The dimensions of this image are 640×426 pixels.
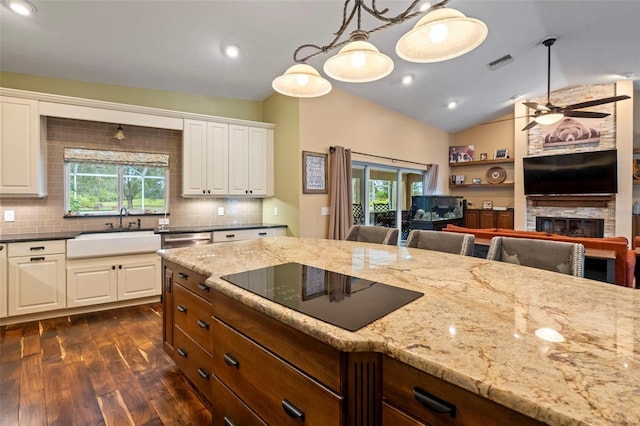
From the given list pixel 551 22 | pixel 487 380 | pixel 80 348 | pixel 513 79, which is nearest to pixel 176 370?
pixel 80 348

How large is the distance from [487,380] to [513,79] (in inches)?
255

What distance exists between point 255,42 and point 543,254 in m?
3.33

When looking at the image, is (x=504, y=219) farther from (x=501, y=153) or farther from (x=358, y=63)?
(x=358, y=63)

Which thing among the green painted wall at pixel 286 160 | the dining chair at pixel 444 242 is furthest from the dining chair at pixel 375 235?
the green painted wall at pixel 286 160

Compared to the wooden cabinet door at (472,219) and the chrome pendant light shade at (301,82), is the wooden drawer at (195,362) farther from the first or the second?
the wooden cabinet door at (472,219)

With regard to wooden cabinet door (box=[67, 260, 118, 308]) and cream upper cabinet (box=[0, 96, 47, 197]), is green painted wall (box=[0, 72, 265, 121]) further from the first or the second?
wooden cabinet door (box=[67, 260, 118, 308])

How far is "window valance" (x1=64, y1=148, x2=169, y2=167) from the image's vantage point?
12.2 ft

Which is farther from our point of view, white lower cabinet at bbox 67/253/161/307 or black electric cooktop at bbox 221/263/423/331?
white lower cabinet at bbox 67/253/161/307

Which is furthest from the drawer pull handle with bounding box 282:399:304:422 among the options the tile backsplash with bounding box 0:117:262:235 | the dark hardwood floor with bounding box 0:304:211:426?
the tile backsplash with bounding box 0:117:262:235

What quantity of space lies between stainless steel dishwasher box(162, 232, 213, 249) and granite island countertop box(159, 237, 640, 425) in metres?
2.34

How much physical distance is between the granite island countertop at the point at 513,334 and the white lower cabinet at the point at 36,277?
263 cm

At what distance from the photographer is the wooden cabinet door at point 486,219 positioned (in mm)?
7512

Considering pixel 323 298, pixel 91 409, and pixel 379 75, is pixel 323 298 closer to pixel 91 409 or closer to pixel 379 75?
pixel 379 75

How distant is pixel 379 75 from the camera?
1.94 m
